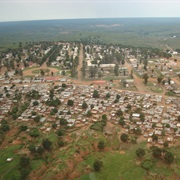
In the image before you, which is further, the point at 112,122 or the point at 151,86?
the point at 151,86

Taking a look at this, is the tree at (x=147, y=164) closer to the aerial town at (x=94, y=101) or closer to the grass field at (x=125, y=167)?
the grass field at (x=125, y=167)

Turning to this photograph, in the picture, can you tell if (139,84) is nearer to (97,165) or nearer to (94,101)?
(94,101)

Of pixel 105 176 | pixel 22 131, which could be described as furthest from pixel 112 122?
pixel 22 131

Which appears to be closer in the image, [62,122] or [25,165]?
[25,165]

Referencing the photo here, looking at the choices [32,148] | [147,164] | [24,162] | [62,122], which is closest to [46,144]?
[32,148]

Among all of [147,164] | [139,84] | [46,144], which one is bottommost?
[147,164]

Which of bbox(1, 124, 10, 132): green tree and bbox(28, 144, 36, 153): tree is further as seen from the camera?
bbox(1, 124, 10, 132): green tree

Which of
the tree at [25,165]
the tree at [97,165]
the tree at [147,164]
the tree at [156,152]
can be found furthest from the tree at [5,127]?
the tree at [156,152]

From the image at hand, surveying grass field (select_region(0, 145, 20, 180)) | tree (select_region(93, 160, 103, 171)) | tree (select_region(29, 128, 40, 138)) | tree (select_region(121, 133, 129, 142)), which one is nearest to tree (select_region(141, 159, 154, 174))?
tree (select_region(121, 133, 129, 142))

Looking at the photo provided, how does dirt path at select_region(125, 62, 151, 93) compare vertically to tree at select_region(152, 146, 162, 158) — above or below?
above

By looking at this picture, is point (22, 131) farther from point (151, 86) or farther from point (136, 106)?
point (151, 86)

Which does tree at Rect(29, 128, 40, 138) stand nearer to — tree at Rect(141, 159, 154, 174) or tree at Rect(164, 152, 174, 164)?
tree at Rect(141, 159, 154, 174)
